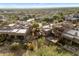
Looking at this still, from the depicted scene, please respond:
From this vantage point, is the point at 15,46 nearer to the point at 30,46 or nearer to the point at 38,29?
the point at 30,46

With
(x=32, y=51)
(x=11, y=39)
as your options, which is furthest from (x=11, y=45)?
(x=32, y=51)

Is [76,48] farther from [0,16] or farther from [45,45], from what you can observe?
[0,16]

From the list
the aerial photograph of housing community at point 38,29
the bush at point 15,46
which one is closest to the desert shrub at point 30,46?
the aerial photograph of housing community at point 38,29

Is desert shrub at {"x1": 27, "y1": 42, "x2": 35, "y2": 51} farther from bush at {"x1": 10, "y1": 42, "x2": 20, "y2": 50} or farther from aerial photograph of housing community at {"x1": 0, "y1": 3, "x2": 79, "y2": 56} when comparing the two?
bush at {"x1": 10, "y1": 42, "x2": 20, "y2": 50}

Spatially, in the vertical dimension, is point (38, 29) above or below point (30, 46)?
above

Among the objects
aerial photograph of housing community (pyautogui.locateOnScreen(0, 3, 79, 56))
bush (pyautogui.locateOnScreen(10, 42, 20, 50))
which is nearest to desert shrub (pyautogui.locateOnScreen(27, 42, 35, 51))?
aerial photograph of housing community (pyautogui.locateOnScreen(0, 3, 79, 56))

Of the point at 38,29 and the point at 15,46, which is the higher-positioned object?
the point at 38,29

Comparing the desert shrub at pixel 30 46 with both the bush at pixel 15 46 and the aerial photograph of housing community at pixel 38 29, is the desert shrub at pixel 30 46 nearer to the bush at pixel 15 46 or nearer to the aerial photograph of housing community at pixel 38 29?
the aerial photograph of housing community at pixel 38 29

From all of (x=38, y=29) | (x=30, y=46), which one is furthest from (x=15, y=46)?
(x=38, y=29)
